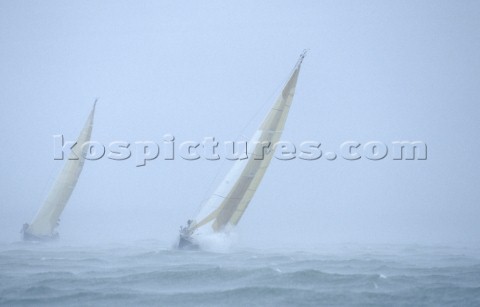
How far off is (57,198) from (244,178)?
1957 cm

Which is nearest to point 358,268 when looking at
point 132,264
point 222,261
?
point 222,261

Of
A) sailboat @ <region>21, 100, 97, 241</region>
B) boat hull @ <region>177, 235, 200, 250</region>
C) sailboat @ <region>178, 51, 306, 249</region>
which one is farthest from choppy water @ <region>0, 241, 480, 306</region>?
sailboat @ <region>21, 100, 97, 241</region>

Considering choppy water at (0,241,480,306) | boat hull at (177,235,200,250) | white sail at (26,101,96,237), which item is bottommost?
choppy water at (0,241,480,306)

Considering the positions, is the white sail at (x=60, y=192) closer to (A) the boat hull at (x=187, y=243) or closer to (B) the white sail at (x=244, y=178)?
(B) the white sail at (x=244, y=178)

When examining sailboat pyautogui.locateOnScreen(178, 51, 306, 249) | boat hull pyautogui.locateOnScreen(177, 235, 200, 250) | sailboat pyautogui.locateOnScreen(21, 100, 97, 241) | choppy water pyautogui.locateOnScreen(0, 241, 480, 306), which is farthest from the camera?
sailboat pyautogui.locateOnScreen(21, 100, 97, 241)

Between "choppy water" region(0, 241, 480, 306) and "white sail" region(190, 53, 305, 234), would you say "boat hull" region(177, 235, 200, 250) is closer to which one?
"white sail" region(190, 53, 305, 234)

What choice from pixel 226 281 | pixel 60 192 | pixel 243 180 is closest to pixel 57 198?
pixel 60 192

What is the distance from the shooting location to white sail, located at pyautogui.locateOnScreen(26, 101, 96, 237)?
4422 centimetres

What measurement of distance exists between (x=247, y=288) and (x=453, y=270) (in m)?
12.2

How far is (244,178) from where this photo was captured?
112ft

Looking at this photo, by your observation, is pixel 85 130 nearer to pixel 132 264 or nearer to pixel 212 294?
pixel 132 264

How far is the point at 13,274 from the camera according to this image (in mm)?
21594

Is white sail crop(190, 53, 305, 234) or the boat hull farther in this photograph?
white sail crop(190, 53, 305, 234)

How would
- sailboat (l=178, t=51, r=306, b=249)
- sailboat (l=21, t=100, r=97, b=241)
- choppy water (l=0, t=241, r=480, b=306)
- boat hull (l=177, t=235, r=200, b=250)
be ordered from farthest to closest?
1. sailboat (l=21, t=100, r=97, b=241)
2. sailboat (l=178, t=51, r=306, b=249)
3. boat hull (l=177, t=235, r=200, b=250)
4. choppy water (l=0, t=241, r=480, b=306)
